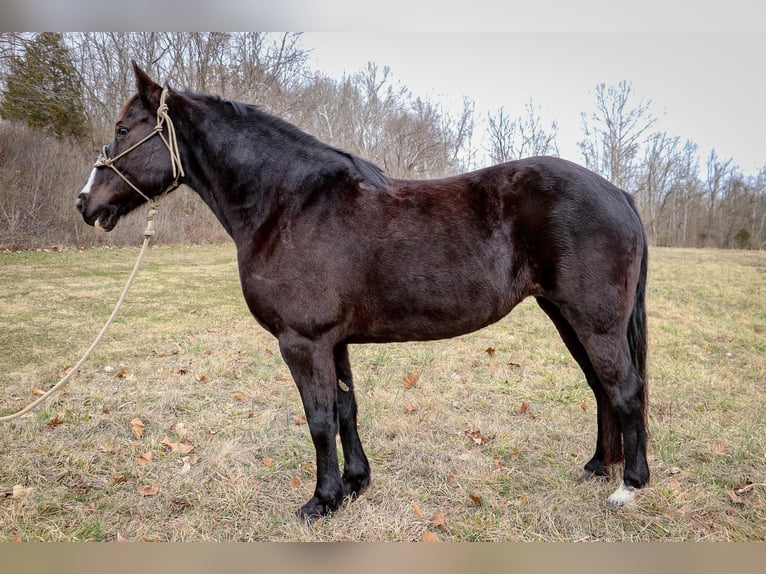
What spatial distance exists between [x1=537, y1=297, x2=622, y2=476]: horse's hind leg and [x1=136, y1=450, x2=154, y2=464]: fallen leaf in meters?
2.85

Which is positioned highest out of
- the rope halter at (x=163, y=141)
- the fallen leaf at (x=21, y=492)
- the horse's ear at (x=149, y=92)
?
the horse's ear at (x=149, y=92)


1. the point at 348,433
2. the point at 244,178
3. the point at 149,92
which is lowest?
the point at 348,433

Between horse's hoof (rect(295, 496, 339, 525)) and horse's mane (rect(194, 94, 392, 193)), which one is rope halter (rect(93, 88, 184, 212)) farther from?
horse's hoof (rect(295, 496, 339, 525))

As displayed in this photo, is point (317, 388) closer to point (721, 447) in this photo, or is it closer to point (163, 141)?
point (163, 141)

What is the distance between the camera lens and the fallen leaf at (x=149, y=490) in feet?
8.42

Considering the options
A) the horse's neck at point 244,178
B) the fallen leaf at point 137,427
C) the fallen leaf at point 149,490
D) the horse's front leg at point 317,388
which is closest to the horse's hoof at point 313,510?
the horse's front leg at point 317,388

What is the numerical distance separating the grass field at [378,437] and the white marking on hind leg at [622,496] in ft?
0.20

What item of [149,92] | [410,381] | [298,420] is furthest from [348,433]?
[149,92]

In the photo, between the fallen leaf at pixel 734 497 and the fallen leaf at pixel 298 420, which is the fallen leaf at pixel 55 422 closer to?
the fallen leaf at pixel 298 420

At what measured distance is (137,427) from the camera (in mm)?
3316

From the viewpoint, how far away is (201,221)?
10422mm

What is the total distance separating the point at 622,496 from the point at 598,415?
46 cm
